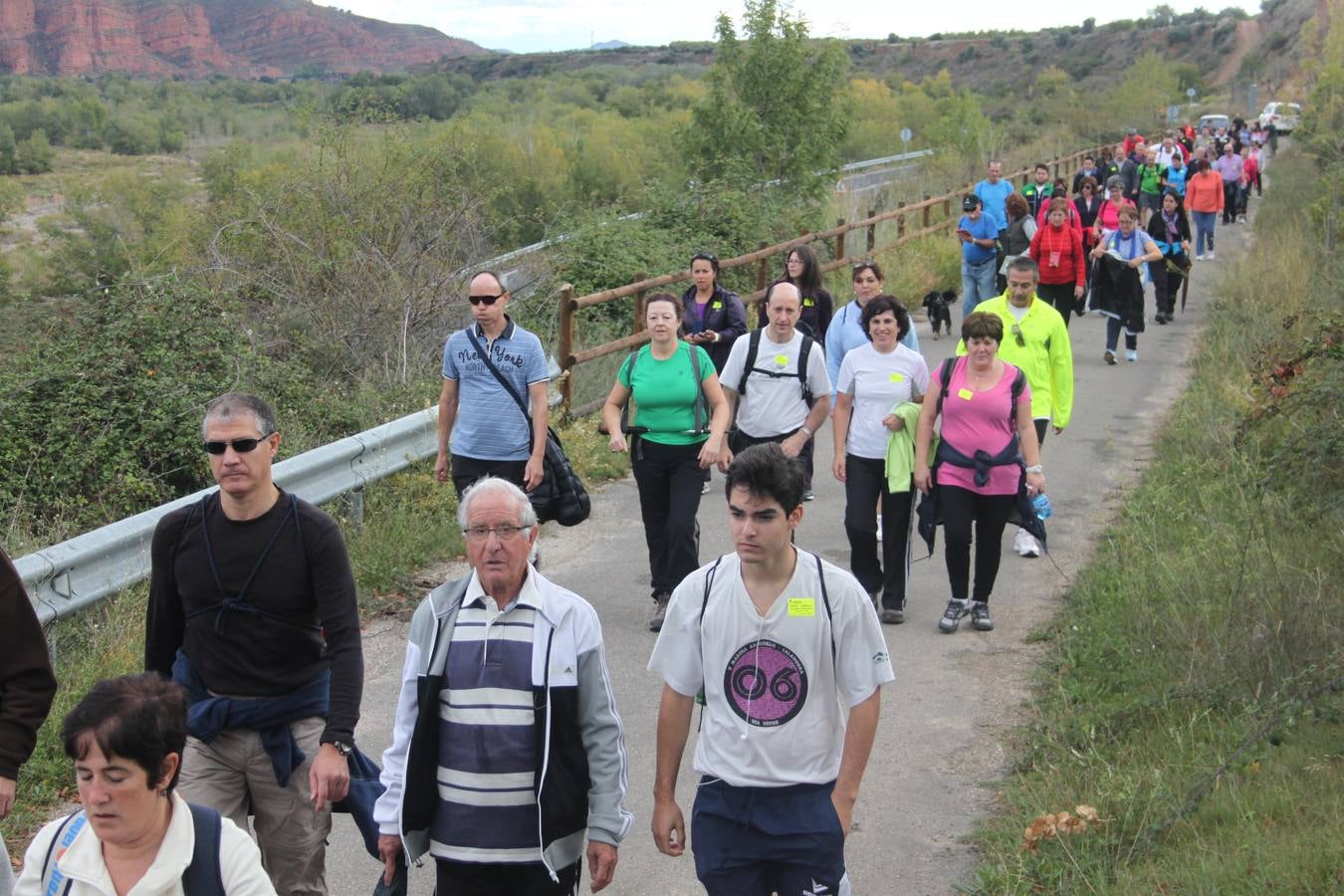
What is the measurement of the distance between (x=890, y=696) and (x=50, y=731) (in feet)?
12.5

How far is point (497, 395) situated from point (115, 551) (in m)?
2.02

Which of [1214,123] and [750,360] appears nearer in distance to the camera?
[750,360]

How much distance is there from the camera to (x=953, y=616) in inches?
311

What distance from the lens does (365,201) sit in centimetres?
1352

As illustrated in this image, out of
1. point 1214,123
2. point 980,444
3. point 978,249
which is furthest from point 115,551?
point 1214,123

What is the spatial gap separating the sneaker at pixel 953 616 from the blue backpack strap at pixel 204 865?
18.0 feet

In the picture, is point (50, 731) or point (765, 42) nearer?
point (50, 731)

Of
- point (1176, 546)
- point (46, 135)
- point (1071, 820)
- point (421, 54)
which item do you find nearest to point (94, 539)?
point (1071, 820)

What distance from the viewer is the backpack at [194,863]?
9.42ft

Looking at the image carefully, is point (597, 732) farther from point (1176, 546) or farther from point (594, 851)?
point (1176, 546)

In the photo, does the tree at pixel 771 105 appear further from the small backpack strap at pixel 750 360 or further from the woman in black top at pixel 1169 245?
the small backpack strap at pixel 750 360

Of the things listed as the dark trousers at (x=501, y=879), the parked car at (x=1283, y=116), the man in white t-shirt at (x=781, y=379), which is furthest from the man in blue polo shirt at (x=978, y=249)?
the dark trousers at (x=501, y=879)

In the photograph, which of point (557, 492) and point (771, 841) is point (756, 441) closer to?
point (557, 492)

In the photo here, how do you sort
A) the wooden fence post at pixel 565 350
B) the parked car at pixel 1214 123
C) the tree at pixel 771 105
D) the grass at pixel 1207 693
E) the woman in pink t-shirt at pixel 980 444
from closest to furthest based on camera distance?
the grass at pixel 1207 693
the woman in pink t-shirt at pixel 980 444
the wooden fence post at pixel 565 350
the tree at pixel 771 105
the parked car at pixel 1214 123
